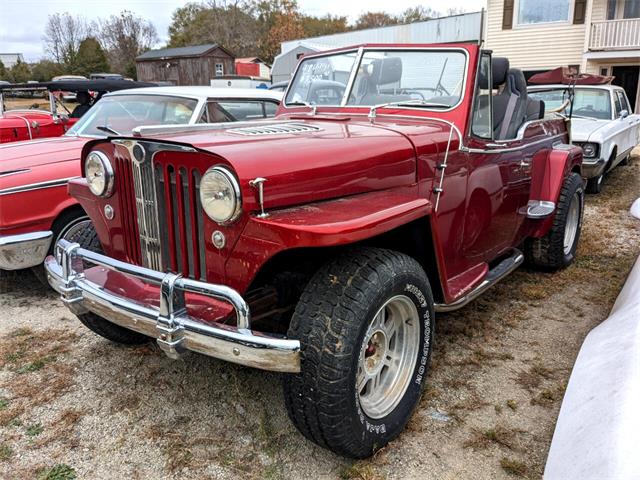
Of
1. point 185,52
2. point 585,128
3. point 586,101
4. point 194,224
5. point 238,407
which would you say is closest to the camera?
point 194,224

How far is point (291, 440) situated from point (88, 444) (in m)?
0.95

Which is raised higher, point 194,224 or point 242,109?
point 242,109

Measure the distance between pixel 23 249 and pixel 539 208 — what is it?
3.94 metres

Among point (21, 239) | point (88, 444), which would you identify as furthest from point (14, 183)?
point (88, 444)

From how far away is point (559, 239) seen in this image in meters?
4.38

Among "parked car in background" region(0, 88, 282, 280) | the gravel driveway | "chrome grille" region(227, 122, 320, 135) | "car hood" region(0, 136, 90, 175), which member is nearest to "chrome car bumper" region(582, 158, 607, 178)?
the gravel driveway

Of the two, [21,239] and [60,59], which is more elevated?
[60,59]

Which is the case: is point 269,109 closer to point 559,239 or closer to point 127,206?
point 559,239

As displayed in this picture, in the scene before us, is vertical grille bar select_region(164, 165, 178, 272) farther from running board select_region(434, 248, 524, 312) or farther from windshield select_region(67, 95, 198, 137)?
windshield select_region(67, 95, 198, 137)

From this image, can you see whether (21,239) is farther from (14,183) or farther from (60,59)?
(60,59)

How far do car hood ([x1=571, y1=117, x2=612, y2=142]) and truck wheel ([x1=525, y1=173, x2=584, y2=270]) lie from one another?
316cm

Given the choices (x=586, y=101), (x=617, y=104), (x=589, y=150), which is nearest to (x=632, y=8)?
(x=617, y=104)

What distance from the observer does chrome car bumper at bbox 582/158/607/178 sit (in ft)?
23.9

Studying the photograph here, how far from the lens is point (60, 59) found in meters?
54.2
